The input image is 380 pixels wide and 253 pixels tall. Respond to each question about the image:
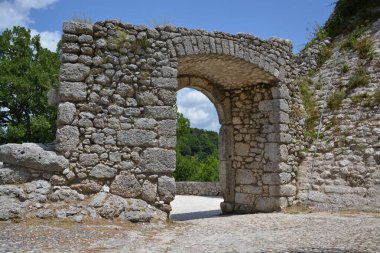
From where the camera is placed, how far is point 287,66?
8.95 m

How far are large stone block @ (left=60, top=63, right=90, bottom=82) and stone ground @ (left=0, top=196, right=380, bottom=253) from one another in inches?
88.2

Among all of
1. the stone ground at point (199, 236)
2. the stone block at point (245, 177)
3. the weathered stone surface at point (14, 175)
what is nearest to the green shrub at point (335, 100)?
the stone block at point (245, 177)

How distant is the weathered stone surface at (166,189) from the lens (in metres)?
6.56

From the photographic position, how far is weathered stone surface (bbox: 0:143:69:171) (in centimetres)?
592

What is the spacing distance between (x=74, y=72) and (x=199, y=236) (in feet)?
10.6

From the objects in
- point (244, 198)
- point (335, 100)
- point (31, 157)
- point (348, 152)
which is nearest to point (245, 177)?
point (244, 198)

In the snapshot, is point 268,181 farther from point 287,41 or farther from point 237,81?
point 287,41

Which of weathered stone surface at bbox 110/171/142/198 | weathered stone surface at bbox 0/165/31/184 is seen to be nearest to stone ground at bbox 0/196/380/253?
weathered stone surface at bbox 110/171/142/198

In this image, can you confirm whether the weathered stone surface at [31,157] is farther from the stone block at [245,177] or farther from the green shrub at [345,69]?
the green shrub at [345,69]

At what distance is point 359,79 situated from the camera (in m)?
9.52

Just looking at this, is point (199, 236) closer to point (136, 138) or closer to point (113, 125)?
point (136, 138)

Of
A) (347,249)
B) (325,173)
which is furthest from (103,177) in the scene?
(325,173)

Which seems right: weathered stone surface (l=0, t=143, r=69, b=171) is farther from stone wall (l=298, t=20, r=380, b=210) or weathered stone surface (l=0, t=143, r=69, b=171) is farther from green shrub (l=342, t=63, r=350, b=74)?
green shrub (l=342, t=63, r=350, b=74)

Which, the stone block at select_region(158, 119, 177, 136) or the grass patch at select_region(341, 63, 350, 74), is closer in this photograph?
the stone block at select_region(158, 119, 177, 136)
